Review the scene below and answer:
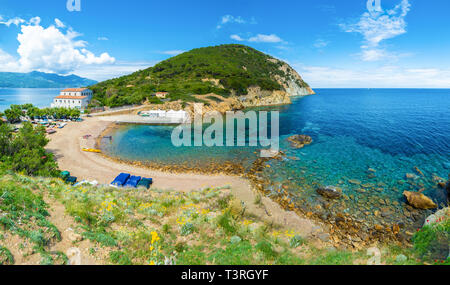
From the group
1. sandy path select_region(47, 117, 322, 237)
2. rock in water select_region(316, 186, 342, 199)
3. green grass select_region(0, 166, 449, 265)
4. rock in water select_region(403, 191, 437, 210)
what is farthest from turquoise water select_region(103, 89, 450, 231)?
green grass select_region(0, 166, 449, 265)

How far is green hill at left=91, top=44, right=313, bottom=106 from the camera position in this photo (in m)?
76.1

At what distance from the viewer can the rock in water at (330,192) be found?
18.2 metres

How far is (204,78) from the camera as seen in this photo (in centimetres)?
10175

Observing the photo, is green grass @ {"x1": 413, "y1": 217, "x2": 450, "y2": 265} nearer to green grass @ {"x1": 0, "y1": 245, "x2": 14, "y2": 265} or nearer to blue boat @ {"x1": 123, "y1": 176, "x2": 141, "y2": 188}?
green grass @ {"x1": 0, "y1": 245, "x2": 14, "y2": 265}

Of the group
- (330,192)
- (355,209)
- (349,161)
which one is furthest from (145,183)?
(349,161)

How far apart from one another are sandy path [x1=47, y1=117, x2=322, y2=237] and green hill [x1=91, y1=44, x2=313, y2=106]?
41.4m

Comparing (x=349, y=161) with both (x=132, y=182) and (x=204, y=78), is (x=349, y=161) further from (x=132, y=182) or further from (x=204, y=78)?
(x=204, y=78)

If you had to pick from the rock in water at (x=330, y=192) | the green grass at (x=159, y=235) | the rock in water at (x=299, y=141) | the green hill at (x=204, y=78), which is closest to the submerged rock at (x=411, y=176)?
the rock in water at (x=330, y=192)

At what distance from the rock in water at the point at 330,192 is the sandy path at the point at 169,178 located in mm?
4527

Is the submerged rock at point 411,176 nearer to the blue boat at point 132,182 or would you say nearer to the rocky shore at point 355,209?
the rocky shore at point 355,209

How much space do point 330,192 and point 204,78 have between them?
93.9m

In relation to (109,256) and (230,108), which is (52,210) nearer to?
(109,256)

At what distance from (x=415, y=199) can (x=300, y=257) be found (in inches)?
589
